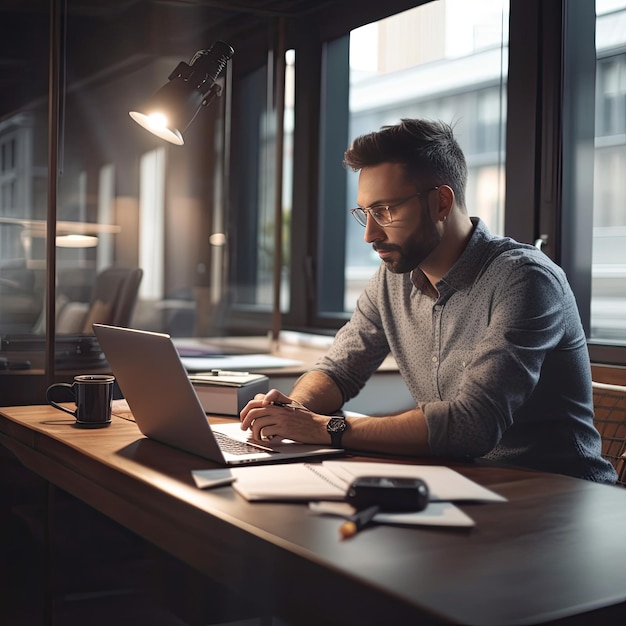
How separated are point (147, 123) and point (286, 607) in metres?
1.39

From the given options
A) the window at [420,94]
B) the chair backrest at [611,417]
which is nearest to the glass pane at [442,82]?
the window at [420,94]

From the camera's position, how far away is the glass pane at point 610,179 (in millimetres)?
2592

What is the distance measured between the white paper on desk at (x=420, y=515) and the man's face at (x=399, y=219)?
2.93 ft

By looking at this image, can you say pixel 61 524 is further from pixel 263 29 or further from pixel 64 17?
pixel 263 29

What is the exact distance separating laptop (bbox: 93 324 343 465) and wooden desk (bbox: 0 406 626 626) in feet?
0.19

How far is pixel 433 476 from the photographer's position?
4.38ft

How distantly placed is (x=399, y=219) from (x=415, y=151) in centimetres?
16

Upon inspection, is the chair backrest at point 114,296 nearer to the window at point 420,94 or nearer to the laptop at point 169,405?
the laptop at point 169,405

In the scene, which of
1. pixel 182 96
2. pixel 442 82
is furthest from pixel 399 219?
pixel 442 82

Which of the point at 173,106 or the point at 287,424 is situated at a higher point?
the point at 173,106

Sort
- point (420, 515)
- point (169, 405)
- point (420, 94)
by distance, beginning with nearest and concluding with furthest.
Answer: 1. point (420, 515)
2. point (169, 405)
3. point (420, 94)

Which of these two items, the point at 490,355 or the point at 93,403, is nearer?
the point at 490,355

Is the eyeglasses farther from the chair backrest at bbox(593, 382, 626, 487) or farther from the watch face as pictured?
the chair backrest at bbox(593, 382, 626, 487)

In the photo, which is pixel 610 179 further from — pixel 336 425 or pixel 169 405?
pixel 169 405
